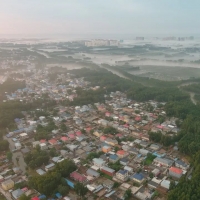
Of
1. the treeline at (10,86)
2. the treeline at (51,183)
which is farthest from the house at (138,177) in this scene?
the treeline at (10,86)

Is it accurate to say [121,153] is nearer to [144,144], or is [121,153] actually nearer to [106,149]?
[106,149]

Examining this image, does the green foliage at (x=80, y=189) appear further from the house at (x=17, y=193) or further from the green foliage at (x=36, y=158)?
the green foliage at (x=36, y=158)

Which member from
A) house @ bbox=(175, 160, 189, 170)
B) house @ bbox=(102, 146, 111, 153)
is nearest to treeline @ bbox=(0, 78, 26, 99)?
house @ bbox=(102, 146, 111, 153)

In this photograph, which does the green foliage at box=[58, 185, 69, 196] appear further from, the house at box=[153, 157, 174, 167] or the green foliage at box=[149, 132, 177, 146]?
the green foliage at box=[149, 132, 177, 146]

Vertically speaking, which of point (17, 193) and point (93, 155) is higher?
point (93, 155)

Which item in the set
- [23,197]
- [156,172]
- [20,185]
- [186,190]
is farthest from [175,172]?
[20,185]

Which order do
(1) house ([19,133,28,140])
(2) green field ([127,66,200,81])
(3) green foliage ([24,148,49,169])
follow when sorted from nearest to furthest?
(3) green foliage ([24,148,49,169]) < (1) house ([19,133,28,140]) < (2) green field ([127,66,200,81])

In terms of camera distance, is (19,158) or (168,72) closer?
(19,158)

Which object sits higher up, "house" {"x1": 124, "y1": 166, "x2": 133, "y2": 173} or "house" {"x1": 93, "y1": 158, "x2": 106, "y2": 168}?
"house" {"x1": 93, "y1": 158, "x2": 106, "y2": 168}

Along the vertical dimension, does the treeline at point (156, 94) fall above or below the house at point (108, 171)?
above
